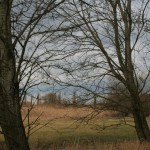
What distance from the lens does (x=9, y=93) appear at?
19.2ft

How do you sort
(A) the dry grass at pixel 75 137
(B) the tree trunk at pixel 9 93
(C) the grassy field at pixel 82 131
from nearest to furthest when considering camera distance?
(B) the tree trunk at pixel 9 93 < (A) the dry grass at pixel 75 137 < (C) the grassy field at pixel 82 131

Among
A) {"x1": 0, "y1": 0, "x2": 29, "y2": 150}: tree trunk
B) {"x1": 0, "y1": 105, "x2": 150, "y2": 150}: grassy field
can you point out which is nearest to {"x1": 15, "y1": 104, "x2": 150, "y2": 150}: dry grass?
{"x1": 0, "y1": 105, "x2": 150, "y2": 150}: grassy field

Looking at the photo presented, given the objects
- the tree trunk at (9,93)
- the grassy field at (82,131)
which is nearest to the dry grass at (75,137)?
the grassy field at (82,131)

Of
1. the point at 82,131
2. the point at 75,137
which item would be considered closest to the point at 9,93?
the point at 75,137

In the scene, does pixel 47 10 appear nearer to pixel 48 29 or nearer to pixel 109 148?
pixel 48 29

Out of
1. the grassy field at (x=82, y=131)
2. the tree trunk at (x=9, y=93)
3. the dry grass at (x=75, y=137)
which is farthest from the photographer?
the grassy field at (x=82, y=131)

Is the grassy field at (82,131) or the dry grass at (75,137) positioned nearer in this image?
the dry grass at (75,137)

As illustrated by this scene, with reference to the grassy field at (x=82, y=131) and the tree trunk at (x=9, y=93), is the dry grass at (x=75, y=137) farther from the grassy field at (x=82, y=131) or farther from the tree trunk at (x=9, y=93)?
the tree trunk at (x=9, y=93)

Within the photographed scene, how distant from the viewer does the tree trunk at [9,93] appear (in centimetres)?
574

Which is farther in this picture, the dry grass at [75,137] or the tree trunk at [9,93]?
the dry grass at [75,137]

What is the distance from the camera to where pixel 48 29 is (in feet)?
22.2

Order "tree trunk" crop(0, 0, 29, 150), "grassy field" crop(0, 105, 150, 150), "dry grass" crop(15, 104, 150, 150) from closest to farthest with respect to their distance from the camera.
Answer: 1. "tree trunk" crop(0, 0, 29, 150)
2. "dry grass" crop(15, 104, 150, 150)
3. "grassy field" crop(0, 105, 150, 150)

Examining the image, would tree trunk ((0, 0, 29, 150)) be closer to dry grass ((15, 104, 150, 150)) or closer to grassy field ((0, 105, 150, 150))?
dry grass ((15, 104, 150, 150))

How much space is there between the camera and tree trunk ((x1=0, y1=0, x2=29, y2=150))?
5738mm
